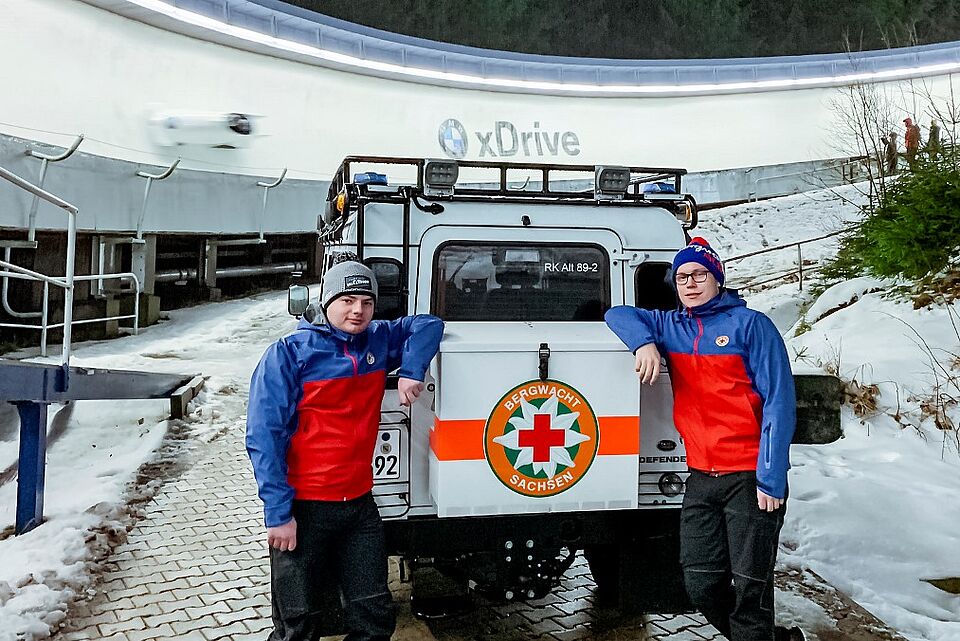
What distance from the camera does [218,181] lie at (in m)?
12.9

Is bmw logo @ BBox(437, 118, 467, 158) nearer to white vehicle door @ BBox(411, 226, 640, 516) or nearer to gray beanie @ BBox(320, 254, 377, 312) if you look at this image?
white vehicle door @ BBox(411, 226, 640, 516)

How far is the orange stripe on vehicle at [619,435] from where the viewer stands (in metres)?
2.82

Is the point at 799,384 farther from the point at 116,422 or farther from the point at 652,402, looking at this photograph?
the point at 116,422

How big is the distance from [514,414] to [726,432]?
2.54 feet

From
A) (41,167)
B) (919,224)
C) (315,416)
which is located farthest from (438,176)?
(41,167)

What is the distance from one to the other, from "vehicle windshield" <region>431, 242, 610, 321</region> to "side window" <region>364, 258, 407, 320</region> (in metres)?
0.17

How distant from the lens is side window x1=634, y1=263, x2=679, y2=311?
3848mm

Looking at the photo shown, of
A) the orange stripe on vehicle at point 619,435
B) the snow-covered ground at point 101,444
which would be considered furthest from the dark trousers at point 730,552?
the snow-covered ground at point 101,444

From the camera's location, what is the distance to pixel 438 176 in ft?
11.7

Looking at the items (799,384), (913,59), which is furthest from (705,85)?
(799,384)

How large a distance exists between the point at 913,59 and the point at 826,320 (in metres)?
18.1

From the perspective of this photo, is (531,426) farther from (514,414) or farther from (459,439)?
(459,439)

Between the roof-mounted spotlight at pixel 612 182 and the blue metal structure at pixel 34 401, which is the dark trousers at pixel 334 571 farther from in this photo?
the blue metal structure at pixel 34 401

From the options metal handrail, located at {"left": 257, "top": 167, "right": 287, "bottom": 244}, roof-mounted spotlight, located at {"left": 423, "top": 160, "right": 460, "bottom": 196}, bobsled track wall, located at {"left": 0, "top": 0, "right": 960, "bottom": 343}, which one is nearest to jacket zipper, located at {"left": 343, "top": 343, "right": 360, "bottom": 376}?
roof-mounted spotlight, located at {"left": 423, "top": 160, "right": 460, "bottom": 196}
